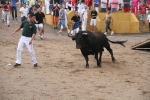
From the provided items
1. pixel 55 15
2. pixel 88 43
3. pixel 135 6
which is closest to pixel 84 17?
pixel 55 15

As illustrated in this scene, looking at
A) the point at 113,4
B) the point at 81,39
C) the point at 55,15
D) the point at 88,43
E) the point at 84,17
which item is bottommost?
the point at 88,43

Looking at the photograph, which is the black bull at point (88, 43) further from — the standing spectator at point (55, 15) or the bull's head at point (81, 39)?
the standing spectator at point (55, 15)

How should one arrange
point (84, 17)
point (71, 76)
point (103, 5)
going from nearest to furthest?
1. point (71, 76)
2. point (84, 17)
3. point (103, 5)

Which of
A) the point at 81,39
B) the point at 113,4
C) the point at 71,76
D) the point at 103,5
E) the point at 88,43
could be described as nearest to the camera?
the point at 71,76

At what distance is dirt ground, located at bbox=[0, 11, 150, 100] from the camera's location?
10227mm

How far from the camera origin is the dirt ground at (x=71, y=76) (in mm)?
10227

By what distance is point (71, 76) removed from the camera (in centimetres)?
1262

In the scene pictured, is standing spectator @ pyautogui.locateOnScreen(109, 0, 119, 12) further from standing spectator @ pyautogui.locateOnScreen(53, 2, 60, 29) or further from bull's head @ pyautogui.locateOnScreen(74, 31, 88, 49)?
bull's head @ pyautogui.locateOnScreen(74, 31, 88, 49)

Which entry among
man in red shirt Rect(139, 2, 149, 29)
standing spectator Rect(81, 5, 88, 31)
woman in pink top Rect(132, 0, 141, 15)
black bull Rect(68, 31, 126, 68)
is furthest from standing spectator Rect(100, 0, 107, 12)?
black bull Rect(68, 31, 126, 68)

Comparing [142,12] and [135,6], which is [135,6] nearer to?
[135,6]

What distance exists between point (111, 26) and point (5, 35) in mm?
7970

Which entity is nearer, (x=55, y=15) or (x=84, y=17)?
(x=84, y=17)

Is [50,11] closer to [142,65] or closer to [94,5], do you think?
[94,5]

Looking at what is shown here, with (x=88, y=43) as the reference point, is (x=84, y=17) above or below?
above
